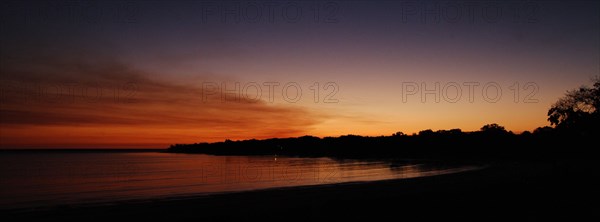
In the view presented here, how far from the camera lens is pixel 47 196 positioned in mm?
30203

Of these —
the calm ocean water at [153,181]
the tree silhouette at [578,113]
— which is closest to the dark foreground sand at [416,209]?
the calm ocean water at [153,181]

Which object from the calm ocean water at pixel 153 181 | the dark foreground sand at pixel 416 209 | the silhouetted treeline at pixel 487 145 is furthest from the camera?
the silhouetted treeline at pixel 487 145

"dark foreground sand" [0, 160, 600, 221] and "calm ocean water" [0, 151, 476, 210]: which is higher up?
"dark foreground sand" [0, 160, 600, 221]

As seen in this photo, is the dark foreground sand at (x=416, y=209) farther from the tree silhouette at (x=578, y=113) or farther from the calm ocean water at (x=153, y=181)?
the tree silhouette at (x=578, y=113)

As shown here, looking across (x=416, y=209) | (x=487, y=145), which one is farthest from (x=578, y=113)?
(x=487, y=145)

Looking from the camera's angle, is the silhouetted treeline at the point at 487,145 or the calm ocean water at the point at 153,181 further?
the silhouetted treeline at the point at 487,145

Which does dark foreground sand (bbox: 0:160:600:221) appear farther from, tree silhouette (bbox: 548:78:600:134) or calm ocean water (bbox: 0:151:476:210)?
tree silhouette (bbox: 548:78:600:134)

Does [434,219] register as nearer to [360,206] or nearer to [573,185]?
[360,206]

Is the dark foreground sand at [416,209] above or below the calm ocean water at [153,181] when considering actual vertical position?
above

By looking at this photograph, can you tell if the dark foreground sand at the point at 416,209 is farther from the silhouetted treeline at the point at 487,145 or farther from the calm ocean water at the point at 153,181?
the silhouetted treeline at the point at 487,145

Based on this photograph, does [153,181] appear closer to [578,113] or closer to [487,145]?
[578,113]

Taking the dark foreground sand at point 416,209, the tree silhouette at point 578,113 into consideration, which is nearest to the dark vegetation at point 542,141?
the tree silhouette at point 578,113

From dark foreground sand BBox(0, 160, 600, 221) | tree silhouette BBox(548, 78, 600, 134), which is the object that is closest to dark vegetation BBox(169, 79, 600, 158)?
tree silhouette BBox(548, 78, 600, 134)

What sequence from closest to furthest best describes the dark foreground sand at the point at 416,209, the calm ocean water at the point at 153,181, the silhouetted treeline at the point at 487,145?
the dark foreground sand at the point at 416,209
the calm ocean water at the point at 153,181
the silhouetted treeline at the point at 487,145
